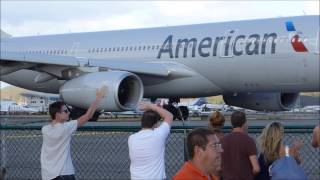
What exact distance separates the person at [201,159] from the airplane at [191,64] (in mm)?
13966

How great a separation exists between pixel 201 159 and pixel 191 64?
16.9 metres

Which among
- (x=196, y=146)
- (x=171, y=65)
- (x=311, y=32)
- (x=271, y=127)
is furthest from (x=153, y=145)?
(x=171, y=65)

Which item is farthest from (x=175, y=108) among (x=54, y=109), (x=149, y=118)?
(x=149, y=118)

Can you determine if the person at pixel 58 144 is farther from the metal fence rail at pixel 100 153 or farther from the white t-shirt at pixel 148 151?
the metal fence rail at pixel 100 153

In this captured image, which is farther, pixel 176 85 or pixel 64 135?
pixel 176 85

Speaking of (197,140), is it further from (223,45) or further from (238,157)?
(223,45)

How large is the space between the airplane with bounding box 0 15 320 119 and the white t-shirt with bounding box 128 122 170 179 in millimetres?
11949

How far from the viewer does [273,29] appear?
1969 cm

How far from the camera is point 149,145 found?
20.0 ft

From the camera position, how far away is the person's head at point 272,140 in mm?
5598

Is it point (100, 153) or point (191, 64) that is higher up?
point (191, 64)

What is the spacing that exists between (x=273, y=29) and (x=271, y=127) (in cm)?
1436

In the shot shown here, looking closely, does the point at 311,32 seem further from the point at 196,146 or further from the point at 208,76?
the point at 196,146

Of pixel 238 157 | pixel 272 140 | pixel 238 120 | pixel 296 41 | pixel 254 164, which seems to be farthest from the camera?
pixel 296 41
